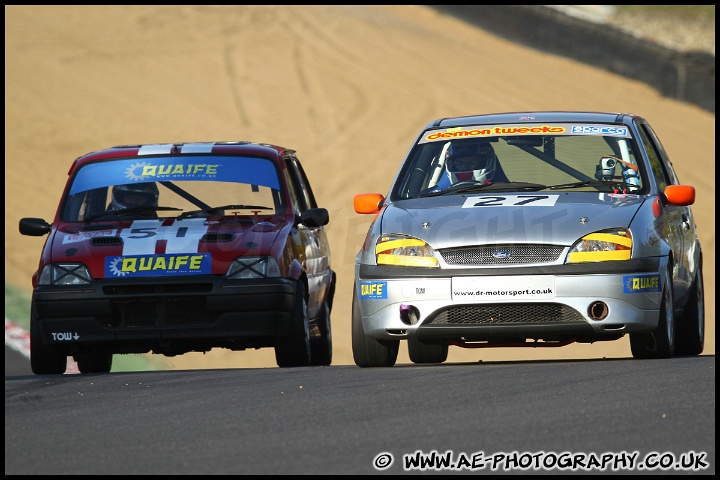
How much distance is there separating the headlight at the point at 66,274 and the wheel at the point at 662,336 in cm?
389

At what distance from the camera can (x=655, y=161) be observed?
11.0 meters

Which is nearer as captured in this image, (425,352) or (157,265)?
(157,265)

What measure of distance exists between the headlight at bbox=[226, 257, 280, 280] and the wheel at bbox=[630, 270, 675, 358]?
2.67m

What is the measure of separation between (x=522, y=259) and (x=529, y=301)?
0.27 metres

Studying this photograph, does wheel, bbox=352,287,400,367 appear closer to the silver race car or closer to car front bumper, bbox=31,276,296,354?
the silver race car

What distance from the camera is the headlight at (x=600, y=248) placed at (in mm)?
9383

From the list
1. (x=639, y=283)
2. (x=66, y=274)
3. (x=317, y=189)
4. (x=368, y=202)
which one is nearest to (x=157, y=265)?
(x=66, y=274)

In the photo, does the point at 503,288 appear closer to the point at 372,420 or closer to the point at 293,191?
the point at 372,420

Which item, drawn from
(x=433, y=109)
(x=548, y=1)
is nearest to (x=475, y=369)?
(x=433, y=109)

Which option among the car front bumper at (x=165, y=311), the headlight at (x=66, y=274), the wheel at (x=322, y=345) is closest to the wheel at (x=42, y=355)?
the car front bumper at (x=165, y=311)

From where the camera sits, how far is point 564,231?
9.42 m

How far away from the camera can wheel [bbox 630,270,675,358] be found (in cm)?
961

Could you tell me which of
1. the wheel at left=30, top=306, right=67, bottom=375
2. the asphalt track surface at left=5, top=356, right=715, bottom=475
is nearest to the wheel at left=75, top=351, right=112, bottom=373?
the wheel at left=30, top=306, right=67, bottom=375

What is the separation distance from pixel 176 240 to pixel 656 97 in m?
24.7
